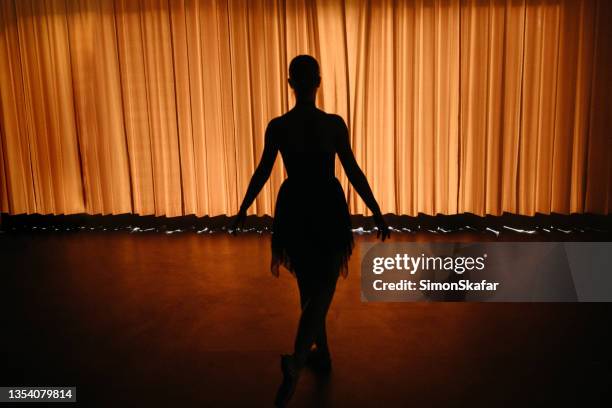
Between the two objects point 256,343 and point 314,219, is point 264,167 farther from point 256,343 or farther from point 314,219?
point 256,343

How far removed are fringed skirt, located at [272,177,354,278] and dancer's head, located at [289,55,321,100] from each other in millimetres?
340

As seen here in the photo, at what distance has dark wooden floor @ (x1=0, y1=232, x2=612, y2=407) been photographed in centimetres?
210

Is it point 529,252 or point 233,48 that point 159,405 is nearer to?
point 529,252

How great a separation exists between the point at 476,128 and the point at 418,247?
117cm

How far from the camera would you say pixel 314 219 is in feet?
6.40

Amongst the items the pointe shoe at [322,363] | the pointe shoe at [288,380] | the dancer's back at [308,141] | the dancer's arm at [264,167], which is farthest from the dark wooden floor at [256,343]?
the dancer's back at [308,141]

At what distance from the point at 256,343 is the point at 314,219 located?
906mm

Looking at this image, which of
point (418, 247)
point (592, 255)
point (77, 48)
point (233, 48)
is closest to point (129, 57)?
point (77, 48)

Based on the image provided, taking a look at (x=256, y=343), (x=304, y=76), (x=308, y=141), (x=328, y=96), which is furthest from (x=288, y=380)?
(x=328, y=96)

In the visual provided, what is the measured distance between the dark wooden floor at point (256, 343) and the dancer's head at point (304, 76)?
3.93 feet

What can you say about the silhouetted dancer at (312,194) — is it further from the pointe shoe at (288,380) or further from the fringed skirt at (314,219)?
the pointe shoe at (288,380)

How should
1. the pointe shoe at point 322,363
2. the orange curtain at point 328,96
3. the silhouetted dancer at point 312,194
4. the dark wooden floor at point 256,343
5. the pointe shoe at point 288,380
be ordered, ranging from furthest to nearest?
the orange curtain at point 328,96
the pointe shoe at point 322,363
the dark wooden floor at point 256,343
the silhouetted dancer at point 312,194
the pointe shoe at point 288,380

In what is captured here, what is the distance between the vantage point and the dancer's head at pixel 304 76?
1972mm

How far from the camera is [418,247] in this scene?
3990 millimetres
